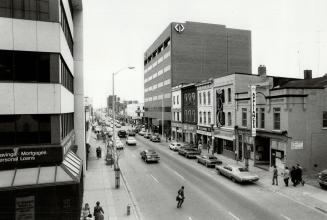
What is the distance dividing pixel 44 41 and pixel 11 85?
111 inches

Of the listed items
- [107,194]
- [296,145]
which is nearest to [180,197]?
[107,194]

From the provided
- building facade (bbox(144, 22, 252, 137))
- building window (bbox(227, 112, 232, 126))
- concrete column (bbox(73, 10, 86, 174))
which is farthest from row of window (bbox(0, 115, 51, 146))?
building facade (bbox(144, 22, 252, 137))

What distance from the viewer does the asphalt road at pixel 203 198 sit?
55.2 feet

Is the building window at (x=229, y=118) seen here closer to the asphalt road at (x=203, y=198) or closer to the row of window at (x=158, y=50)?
the asphalt road at (x=203, y=198)

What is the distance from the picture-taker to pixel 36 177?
1434 centimetres

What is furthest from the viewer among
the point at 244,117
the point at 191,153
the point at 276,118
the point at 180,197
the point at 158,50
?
the point at 158,50

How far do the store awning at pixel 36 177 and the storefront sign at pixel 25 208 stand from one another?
73 cm

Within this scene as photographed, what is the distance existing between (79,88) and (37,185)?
14.5 metres

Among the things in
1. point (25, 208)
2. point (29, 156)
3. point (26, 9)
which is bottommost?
point (25, 208)

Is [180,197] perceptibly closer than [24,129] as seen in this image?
No

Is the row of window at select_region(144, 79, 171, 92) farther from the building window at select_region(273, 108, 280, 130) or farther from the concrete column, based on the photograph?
the concrete column

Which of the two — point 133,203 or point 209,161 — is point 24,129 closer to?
point 133,203

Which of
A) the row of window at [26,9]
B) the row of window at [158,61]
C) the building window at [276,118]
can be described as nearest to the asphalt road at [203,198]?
the building window at [276,118]

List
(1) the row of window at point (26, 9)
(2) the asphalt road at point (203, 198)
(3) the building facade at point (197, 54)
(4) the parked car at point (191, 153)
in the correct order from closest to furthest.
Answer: (1) the row of window at point (26, 9) → (2) the asphalt road at point (203, 198) → (4) the parked car at point (191, 153) → (3) the building facade at point (197, 54)
